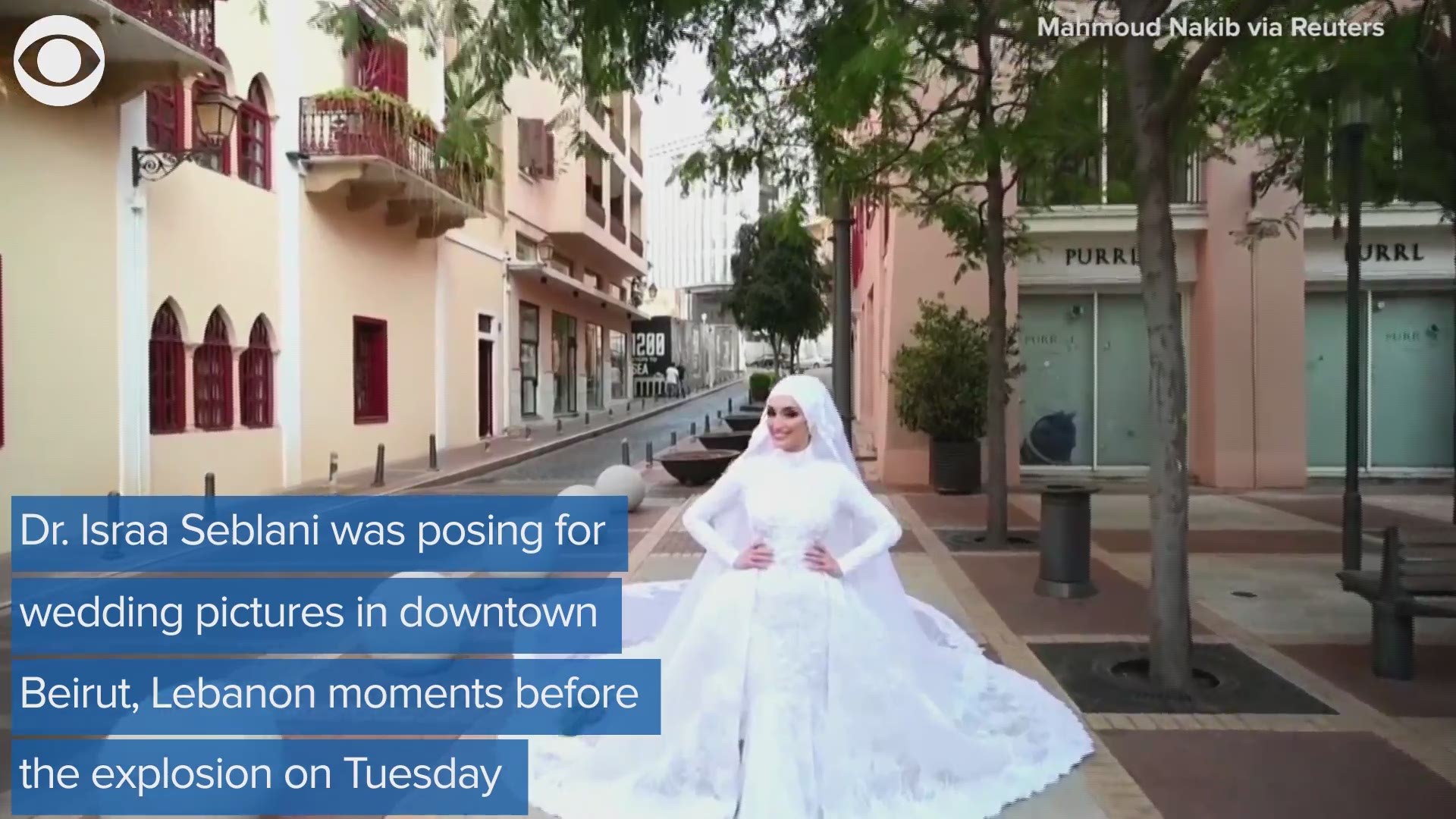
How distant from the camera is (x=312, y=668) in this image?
232 inches

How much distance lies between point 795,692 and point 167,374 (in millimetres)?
11893

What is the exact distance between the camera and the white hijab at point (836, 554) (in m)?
4.36

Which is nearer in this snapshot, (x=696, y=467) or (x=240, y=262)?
(x=240, y=262)

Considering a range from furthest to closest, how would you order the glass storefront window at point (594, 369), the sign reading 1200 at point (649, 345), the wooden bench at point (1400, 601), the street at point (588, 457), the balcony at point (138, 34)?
the sign reading 1200 at point (649, 345) → the glass storefront window at point (594, 369) → the street at point (588, 457) → the balcony at point (138, 34) → the wooden bench at point (1400, 601)

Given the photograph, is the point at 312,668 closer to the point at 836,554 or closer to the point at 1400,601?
the point at 836,554

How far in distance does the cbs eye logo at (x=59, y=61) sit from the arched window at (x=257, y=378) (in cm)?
465

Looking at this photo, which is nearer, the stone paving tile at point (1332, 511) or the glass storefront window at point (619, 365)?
the stone paving tile at point (1332, 511)

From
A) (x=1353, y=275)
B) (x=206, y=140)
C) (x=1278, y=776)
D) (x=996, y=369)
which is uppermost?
(x=206, y=140)

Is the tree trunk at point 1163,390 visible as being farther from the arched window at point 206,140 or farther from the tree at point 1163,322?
the arched window at point 206,140

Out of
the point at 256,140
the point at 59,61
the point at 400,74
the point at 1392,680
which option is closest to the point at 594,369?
the point at 400,74

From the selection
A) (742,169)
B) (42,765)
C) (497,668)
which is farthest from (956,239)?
(42,765)
